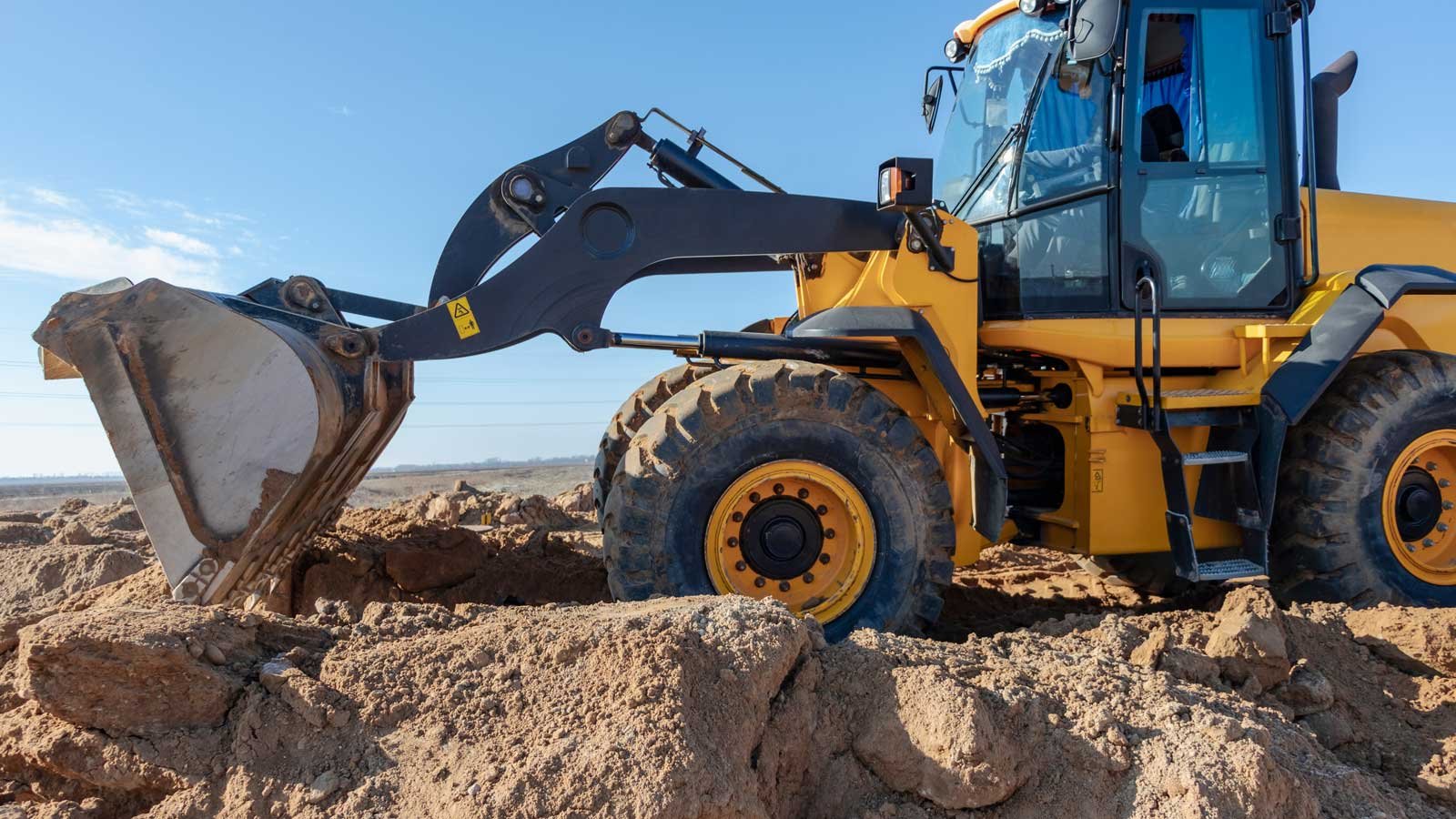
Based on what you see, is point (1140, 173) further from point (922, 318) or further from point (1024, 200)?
point (922, 318)

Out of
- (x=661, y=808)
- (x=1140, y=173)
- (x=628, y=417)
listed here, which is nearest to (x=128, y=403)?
(x=628, y=417)

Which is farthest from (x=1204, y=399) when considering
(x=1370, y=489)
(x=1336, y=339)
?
(x=1370, y=489)

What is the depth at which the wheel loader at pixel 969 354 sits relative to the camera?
370 cm

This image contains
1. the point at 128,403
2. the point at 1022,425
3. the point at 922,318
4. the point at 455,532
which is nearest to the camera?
the point at 128,403

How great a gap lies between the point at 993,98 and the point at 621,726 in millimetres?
3911

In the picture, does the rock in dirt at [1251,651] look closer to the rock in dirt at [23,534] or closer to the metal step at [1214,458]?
the metal step at [1214,458]

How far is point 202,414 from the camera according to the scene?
368 centimetres

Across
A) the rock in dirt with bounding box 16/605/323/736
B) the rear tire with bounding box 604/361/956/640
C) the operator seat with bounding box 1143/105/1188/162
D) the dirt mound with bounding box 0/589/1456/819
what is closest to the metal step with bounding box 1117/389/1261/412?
the operator seat with bounding box 1143/105/1188/162

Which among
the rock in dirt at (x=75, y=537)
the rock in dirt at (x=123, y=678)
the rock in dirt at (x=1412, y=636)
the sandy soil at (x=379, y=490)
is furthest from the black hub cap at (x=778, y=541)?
the sandy soil at (x=379, y=490)

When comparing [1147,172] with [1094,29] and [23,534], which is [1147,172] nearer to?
[1094,29]

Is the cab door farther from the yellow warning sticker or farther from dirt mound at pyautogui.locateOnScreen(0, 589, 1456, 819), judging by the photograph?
the yellow warning sticker

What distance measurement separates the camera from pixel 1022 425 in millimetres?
4992

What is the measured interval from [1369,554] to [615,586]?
3580mm

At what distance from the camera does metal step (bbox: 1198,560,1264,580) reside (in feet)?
13.5
